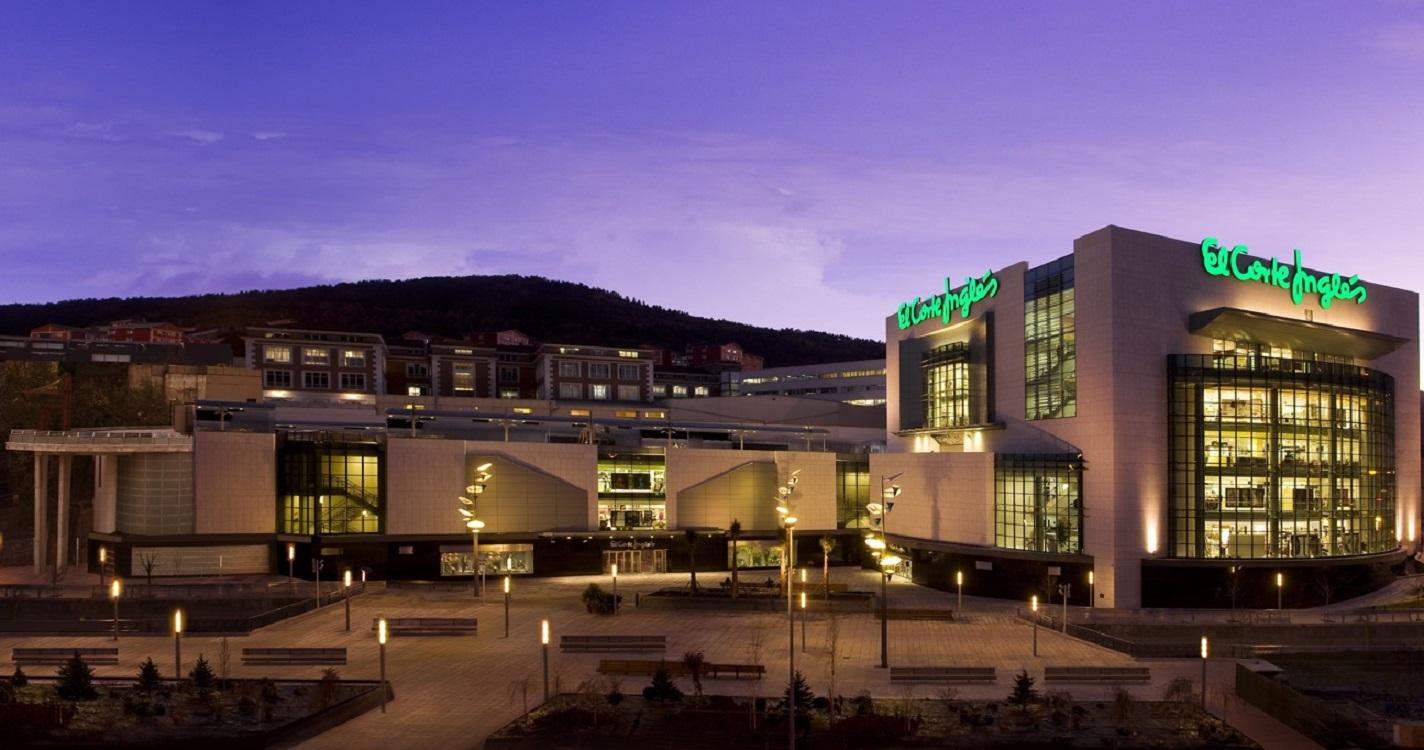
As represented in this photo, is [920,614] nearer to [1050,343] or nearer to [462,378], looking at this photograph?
[1050,343]

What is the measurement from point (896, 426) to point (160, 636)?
49.5 metres

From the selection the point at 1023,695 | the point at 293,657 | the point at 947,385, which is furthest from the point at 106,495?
the point at 1023,695

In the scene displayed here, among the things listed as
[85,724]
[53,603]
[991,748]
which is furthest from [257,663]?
[991,748]

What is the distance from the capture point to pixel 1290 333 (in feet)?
204

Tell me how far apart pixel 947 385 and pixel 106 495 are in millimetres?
54427

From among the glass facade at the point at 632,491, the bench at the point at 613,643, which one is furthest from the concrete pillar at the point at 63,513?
the bench at the point at 613,643

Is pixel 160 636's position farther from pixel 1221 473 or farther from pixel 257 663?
pixel 1221 473

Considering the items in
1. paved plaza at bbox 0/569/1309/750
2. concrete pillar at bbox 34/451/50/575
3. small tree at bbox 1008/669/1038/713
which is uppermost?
concrete pillar at bbox 34/451/50/575

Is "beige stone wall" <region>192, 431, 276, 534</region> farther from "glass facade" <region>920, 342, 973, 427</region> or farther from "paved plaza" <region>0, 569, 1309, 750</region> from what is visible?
"glass facade" <region>920, 342, 973, 427</region>

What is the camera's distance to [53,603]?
50844 mm

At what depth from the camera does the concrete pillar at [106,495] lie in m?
67.1

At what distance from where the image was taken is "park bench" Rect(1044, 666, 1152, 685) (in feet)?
116

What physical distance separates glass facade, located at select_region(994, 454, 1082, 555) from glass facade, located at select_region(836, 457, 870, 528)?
55.7ft

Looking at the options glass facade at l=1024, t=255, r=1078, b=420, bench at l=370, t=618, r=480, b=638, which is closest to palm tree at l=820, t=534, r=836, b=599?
glass facade at l=1024, t=255, r=1078, b=420
